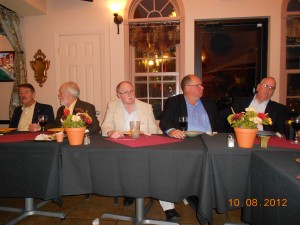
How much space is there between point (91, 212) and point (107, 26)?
324 cm

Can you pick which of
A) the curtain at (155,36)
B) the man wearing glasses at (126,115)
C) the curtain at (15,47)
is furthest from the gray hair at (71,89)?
the curtain at (15,47)

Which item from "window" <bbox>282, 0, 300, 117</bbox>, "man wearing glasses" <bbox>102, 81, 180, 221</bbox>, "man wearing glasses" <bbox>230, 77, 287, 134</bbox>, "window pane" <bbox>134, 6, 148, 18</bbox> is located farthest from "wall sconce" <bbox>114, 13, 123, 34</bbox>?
"window" <bbox>282, 0, 300, 117</bbox>

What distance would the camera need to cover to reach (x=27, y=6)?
164 inches

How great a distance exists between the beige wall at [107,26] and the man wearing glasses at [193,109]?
1.56 meters

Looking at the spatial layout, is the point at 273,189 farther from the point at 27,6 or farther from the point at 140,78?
the point at 27,6

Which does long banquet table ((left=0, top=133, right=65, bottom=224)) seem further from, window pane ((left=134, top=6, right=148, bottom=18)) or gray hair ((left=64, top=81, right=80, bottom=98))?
window pane ((left=134, top=6, right=148, bottom=18))

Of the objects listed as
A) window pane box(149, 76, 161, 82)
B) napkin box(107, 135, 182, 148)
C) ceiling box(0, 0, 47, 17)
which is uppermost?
ceiling box(0, 0, 47, 17)

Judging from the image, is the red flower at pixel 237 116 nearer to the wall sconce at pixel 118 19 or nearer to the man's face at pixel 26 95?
the man's face at pixel 26 95

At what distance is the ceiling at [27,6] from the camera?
3.96m

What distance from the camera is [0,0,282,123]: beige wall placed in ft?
13.2

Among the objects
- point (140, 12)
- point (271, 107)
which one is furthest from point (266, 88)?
point (140, 12)

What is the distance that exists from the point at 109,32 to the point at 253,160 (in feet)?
11.8

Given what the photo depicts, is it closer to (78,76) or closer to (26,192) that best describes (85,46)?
(78,76)

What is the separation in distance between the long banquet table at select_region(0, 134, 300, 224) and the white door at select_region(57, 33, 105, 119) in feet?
8.94
